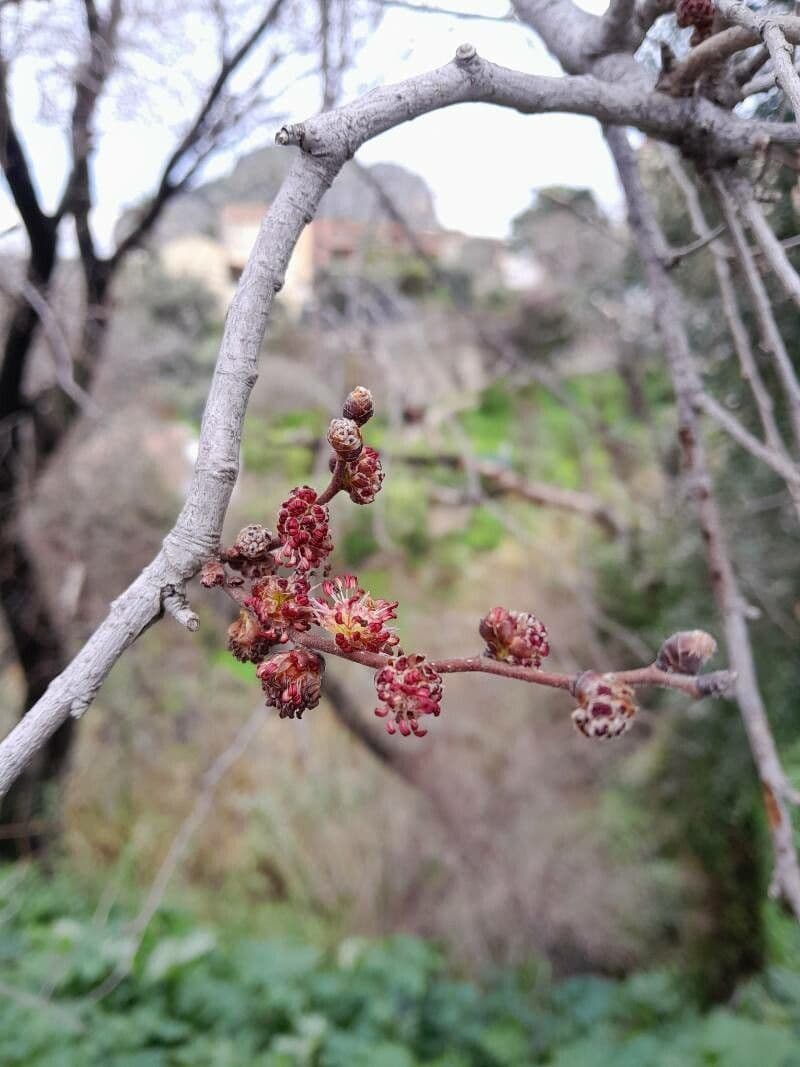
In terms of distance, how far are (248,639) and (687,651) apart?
268 mm

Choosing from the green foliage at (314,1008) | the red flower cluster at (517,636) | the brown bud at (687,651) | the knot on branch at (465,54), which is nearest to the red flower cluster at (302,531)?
the red flower cluster at (517,636)

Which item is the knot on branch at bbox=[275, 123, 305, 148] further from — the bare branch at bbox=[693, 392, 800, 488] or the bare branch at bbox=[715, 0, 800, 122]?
the bare branch at bbox=[693, 392, 800, 488]

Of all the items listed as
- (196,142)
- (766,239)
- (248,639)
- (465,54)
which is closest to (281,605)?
(248,639)

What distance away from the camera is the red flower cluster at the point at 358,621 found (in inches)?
20.0

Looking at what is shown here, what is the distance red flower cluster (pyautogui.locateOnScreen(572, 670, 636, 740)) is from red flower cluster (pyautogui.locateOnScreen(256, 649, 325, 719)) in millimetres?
159

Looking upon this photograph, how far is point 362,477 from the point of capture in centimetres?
54

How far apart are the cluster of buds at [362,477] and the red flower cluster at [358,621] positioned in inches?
2.4

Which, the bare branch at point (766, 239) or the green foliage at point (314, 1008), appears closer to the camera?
the bare branch at point (766, 239)

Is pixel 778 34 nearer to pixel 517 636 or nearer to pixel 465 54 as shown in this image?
pixel 465 54

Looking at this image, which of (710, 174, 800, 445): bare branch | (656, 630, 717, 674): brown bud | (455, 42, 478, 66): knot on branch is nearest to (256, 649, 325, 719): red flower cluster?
(656, 630, 717, 674): brown bud

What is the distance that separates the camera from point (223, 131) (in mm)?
2383

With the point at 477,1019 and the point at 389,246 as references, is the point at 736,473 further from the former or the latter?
the point at 389,246

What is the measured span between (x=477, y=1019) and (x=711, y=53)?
10.0 feet

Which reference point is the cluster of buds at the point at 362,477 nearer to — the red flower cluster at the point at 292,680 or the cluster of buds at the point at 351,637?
the cluster of buds at the point at 351,637
